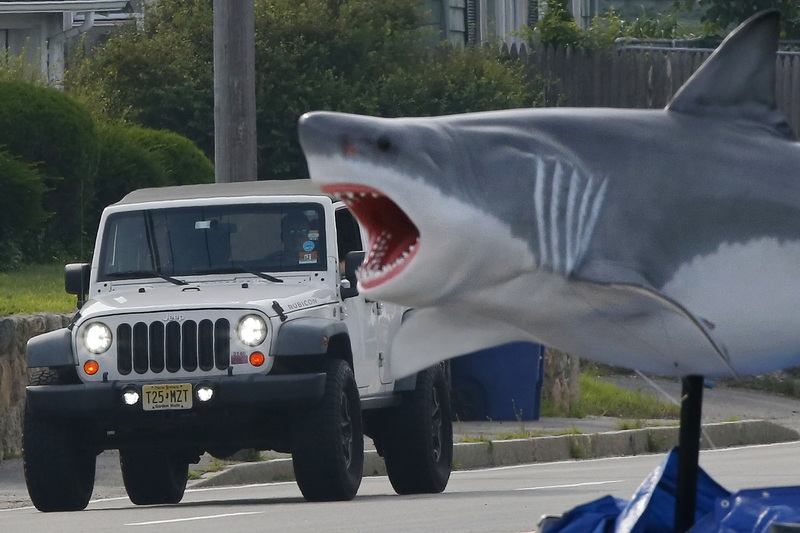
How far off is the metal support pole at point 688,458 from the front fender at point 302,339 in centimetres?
684

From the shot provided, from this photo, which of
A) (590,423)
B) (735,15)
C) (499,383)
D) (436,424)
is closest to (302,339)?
(436,424)

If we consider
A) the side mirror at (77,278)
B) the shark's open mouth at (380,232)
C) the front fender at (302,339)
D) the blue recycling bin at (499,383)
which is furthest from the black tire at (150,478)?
the shark's open mouth at (380,232)

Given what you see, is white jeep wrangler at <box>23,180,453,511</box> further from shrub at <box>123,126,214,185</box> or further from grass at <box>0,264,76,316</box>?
shrub at <box>123,126,214,185</box>

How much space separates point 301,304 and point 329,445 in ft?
→ 3.15

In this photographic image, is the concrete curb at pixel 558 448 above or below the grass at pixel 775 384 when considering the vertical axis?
above

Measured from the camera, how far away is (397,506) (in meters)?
11.1

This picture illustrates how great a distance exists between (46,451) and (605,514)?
7086 mm

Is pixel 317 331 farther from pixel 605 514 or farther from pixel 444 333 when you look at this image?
pixel 444 333

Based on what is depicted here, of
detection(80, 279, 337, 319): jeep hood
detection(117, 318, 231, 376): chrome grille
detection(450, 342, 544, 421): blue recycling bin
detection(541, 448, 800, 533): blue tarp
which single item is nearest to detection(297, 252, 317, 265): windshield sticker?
detection(80, 279, 337, 319): jeep hood

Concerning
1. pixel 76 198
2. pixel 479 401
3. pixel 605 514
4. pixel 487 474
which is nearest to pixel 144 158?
pixel 76 198

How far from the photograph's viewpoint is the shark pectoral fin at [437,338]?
354cm

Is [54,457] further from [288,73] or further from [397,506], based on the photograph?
[288,73]

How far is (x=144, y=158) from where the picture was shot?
20.7 meters

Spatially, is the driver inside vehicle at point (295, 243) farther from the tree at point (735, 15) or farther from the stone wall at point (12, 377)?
the tree at point (735, 15)
